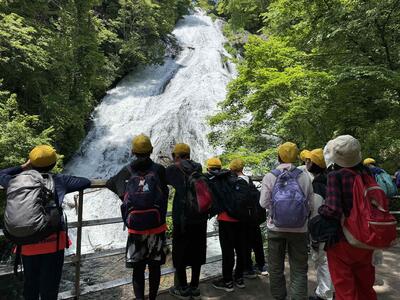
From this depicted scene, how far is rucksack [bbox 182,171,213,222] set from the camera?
366cm

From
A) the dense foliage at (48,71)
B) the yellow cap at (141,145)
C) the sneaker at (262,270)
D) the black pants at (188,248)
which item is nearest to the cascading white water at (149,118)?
the dense foliage at (48,71)

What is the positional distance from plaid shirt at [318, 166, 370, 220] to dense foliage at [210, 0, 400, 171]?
4.52 meters

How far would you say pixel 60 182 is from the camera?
2.97 metres

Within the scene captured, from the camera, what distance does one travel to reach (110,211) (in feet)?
39.2

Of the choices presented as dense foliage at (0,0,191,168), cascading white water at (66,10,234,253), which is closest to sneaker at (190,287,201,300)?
cascading white water at (66,10,234,253)

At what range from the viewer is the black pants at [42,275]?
9.31 ft

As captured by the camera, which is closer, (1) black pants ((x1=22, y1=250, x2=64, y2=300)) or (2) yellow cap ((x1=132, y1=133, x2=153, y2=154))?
Answer: (1) black pants ((x1=22, y1=250, x2=64, y2=300))

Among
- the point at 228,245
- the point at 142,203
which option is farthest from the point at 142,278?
the point at 228,245

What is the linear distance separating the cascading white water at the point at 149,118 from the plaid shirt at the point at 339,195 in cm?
819

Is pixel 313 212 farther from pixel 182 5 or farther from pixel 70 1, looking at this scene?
pixel 182 5

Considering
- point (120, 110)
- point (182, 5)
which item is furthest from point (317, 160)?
point (182, 5)

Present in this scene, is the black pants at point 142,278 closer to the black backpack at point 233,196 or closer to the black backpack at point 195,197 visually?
the black backpack at point 195,197

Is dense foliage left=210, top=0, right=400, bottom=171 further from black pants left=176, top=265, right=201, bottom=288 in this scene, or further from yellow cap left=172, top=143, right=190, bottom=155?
black pants left=176, top=265, right=201, bottom=288

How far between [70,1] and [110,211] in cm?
973
